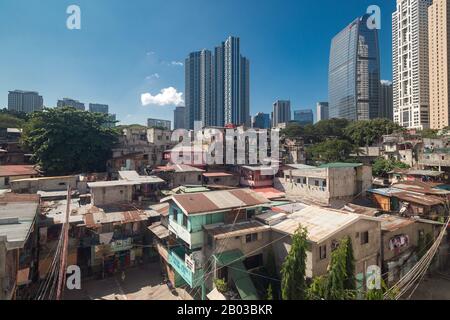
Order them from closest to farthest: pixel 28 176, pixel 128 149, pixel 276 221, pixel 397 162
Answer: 1. pixel 276 221
2. pixel 28 176
3. pixel 128 149
4. pixel 397 162

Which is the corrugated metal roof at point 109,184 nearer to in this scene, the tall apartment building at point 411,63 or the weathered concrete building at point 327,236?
the weathered concrete building at point 327,236

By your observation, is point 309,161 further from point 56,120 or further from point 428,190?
point 56,120

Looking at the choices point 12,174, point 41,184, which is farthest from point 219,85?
point 41,184

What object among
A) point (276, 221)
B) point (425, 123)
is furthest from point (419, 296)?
point (425, 123)

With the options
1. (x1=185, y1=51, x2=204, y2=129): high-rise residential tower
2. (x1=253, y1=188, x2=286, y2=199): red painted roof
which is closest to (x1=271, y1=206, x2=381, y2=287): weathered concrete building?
(x1=253, y1=188, x2=286, y2=199): red painted roof

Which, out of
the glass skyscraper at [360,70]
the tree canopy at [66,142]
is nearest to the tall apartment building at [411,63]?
the glass skyscraper at [360,70]

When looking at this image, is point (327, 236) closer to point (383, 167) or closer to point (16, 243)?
point (16, 243)

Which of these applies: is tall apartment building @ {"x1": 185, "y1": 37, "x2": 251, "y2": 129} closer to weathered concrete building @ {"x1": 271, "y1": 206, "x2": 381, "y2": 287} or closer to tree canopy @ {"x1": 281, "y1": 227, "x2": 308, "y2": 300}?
weathered concrete building @ {"x1": 271, "y1": 206, "x2": 381, "y2": 287}
